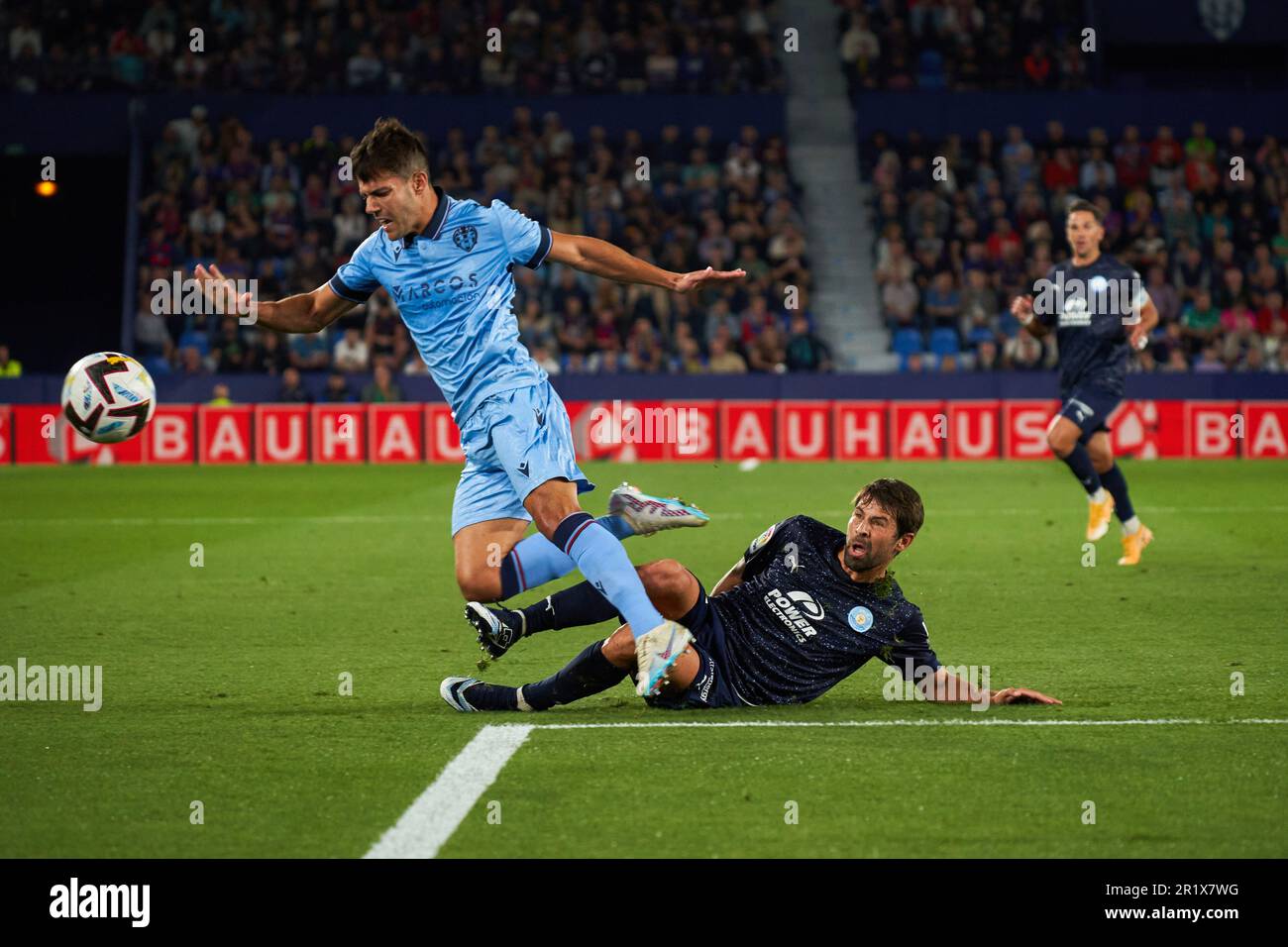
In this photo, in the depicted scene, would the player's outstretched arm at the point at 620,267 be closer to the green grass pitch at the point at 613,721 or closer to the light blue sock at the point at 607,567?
the light blue sock at the point at 607,567

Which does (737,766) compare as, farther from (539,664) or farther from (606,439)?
(606,439)

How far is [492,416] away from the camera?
6.76m

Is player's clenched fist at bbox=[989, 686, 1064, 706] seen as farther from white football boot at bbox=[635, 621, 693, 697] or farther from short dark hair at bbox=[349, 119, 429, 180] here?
short dark hair at bbox=[349, 119, 429, 180]

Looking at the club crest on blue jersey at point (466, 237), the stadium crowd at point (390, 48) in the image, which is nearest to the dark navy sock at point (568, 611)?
the club crest on blue jersey at point (466, 237)

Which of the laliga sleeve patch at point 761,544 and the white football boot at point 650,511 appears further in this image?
the white football boot at point 650,511

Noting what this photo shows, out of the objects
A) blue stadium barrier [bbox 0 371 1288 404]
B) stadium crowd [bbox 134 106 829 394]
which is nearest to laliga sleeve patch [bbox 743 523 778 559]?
blue stadium barrier [bbox 0 371 1288 404]

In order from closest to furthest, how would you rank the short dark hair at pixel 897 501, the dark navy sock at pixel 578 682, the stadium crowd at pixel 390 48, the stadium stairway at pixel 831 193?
1. the short dark hair at pixel 897 501
2. the dark navy sock at pixel 578 682
3. the stadium stairway at pixel 831 193
4. the stadium crowd at pixel 390 48

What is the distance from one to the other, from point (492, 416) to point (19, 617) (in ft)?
13.3

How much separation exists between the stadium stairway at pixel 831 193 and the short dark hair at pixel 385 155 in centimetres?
1932

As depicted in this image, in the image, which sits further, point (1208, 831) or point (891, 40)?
point (891, 40)

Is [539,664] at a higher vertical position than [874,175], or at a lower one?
lower

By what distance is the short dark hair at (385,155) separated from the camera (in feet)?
21.7
